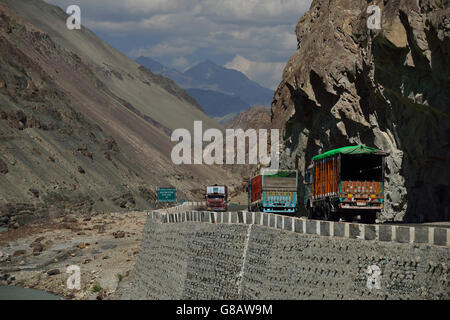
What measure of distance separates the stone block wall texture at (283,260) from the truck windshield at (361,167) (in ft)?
17.9

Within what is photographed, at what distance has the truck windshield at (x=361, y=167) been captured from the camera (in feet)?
110

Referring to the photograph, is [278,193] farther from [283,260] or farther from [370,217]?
[283,260]

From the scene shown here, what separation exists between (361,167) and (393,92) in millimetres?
5291

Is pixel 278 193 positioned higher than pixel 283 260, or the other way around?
pixel 278 193

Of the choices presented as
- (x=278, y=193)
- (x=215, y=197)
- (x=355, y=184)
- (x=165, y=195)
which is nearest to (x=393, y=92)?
(x=355, y=184)

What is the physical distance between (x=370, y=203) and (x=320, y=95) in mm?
20356

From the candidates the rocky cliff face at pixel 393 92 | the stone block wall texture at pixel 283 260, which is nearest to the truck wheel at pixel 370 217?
the rocky cliff face at pixel 393 92

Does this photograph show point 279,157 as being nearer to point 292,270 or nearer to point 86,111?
point 292,270

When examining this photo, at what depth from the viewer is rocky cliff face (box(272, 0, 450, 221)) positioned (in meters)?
33.0

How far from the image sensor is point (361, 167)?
3384cm

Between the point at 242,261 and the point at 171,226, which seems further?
the point at 171,226

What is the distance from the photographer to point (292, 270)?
82.6 feet

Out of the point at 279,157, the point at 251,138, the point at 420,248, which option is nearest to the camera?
the point at 420,248
